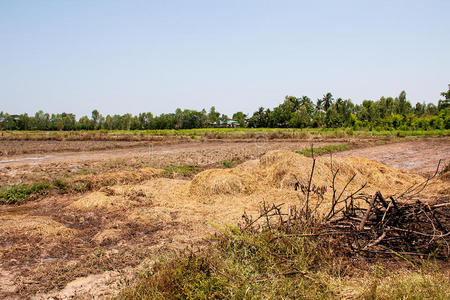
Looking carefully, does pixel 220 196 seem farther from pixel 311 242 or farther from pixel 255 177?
pixel 311 242

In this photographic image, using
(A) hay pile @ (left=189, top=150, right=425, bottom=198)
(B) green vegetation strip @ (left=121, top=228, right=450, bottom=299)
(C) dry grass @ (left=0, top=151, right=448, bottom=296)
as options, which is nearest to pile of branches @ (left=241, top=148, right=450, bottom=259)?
(B) green vegetation strip @ (left=121, top=228, right=450, bottom=299)

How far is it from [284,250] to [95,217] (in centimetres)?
430

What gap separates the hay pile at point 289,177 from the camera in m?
7.57

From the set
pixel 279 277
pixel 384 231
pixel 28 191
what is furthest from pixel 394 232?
pixel 28 191

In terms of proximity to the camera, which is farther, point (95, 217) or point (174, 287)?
point (95, 217)

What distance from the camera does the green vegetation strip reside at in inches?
99.1

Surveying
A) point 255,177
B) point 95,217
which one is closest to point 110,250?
point 95,217

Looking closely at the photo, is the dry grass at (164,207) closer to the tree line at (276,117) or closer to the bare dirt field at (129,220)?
the bare dirt field at (129,220)

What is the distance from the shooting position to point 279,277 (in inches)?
114

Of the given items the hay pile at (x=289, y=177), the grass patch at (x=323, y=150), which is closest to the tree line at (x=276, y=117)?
the grass patch at (x=323, y=150)

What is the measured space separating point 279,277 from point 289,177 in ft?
16.1

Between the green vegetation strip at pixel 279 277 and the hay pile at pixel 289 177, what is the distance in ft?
13.2

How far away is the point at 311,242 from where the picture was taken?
10.5ft

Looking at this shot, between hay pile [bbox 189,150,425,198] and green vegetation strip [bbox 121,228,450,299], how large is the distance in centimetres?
402
